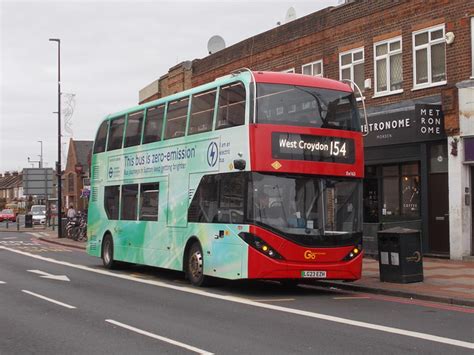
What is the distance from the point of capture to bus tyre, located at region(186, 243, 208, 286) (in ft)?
45.5

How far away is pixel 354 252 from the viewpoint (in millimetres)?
12992

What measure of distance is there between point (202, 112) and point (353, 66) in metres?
10.2

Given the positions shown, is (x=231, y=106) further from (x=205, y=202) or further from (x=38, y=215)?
(x=38, y=215)

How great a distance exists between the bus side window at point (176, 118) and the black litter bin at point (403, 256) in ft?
17.0

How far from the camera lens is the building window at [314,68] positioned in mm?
24389

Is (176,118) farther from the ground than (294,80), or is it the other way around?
(294,80)

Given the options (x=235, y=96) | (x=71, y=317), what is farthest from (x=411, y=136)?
→ (x=71, y=317)

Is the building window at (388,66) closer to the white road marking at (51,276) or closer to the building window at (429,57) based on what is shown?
the building window at (429,57)

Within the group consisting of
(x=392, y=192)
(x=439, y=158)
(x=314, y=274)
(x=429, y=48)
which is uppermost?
(x=429, y=48)

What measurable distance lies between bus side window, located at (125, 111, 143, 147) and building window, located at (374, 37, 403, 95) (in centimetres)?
860

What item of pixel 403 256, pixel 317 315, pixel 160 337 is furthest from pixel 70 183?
pixel 160 337

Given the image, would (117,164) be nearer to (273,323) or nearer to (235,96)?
(235,96)

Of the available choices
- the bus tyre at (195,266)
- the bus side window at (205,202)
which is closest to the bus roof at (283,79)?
the bus side window at (205,202)

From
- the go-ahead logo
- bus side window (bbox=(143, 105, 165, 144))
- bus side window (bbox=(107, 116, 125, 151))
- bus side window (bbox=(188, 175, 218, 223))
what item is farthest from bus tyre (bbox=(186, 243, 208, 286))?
bus side window (bbox=(107, 116, 125, 151))
